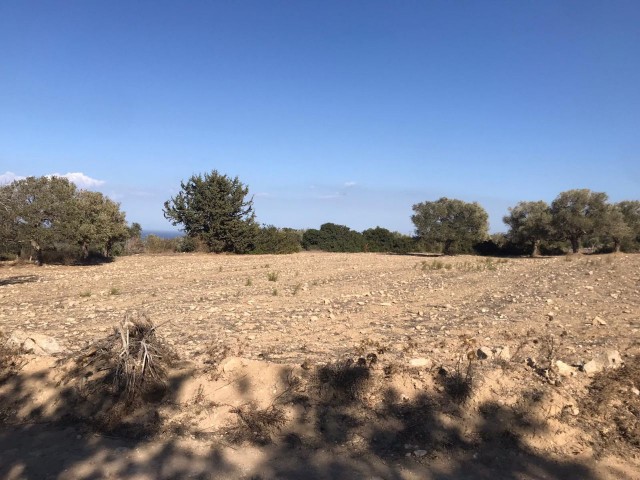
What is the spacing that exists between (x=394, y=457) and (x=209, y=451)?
1639mm

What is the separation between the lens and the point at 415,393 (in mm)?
4695

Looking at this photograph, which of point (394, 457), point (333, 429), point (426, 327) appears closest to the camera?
point (394, 457)

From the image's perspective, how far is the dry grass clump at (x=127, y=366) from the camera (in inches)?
187

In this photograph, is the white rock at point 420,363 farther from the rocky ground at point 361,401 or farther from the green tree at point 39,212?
the green tree at point 39,212

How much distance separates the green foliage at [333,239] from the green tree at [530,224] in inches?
500

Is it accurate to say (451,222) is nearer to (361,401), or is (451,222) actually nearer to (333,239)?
(333,239)

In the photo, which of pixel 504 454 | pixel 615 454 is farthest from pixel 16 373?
pixel 615 454

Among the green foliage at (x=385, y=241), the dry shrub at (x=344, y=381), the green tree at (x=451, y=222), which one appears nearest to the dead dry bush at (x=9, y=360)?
the dry shrub at (x=344, y=381)

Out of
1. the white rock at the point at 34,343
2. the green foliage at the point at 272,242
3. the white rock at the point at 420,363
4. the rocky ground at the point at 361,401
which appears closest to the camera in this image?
the rocky ground at the point at 361,401

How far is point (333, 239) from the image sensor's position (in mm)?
40219

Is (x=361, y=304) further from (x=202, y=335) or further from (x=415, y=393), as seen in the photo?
(x=415, y=393)

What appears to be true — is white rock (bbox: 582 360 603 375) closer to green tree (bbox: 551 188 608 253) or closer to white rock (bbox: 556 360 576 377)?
white rock (bbox: 556 360 576 377)

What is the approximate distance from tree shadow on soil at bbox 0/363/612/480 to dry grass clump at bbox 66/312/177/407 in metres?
0.15

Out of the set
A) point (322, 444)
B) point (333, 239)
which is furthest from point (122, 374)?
point (333, 239)
